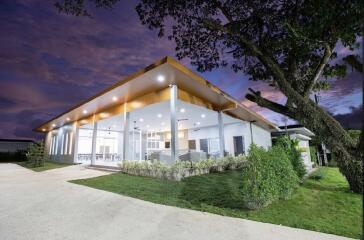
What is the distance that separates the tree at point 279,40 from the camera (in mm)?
5184

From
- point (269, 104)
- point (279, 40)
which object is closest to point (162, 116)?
point (269, 104)

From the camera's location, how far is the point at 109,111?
1247 cm

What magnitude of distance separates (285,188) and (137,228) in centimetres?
376

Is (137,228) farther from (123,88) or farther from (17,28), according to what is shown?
(17,28)

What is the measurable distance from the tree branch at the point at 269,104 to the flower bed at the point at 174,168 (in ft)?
11.4

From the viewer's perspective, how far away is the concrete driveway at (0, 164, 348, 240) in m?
2.78

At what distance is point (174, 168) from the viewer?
7.19 meters

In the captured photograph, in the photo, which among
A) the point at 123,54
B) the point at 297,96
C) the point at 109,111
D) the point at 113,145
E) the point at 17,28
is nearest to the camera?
the point at 297,96

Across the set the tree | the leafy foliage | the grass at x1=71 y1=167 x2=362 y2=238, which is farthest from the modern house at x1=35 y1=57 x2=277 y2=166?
the grass at x1=71 y1=167 x2=362 y2=238

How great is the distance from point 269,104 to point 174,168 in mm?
4050

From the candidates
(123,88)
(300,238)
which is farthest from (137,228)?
(123,88)

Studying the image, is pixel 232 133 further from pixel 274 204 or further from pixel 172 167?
pixel 274 204

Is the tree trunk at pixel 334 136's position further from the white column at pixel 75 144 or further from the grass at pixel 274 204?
the white column at pixel 75 144

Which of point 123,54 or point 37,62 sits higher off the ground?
point 37,62
